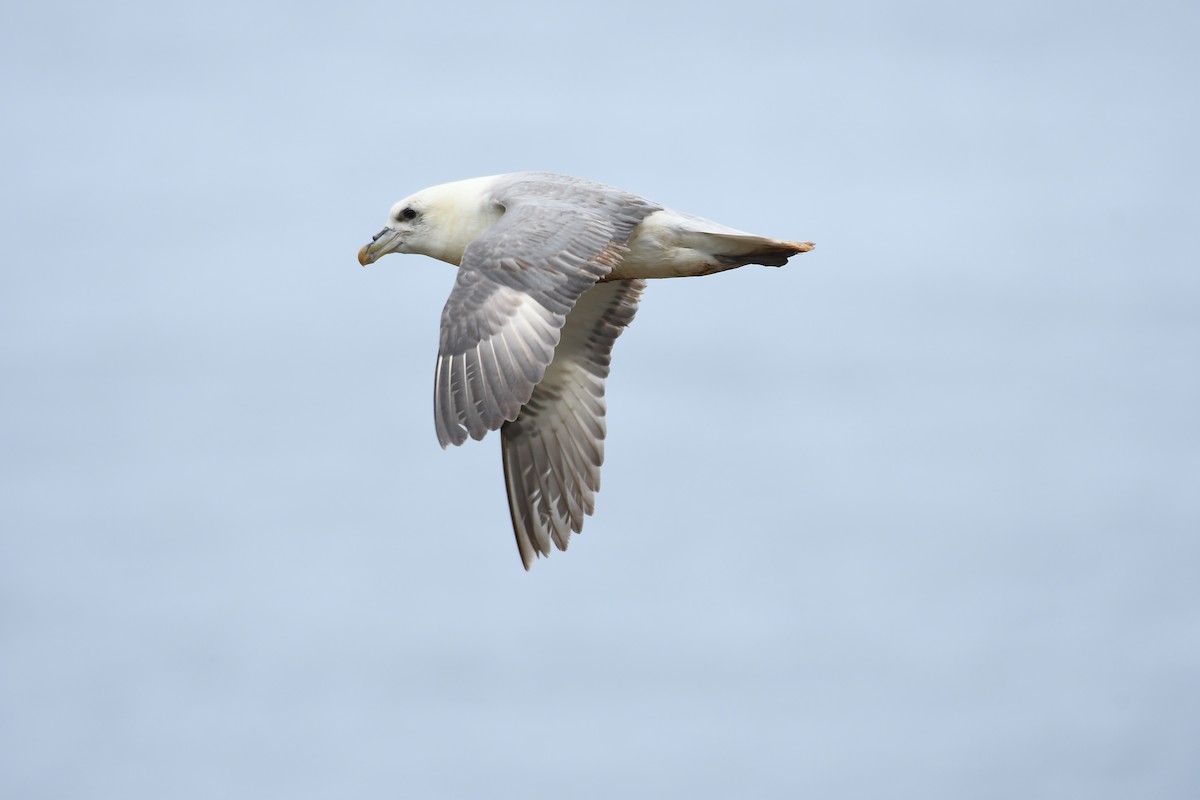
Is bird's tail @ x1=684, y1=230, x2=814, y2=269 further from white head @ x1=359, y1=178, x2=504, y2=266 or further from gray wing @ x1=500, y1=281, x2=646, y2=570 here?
gray wing @ x1=500, y1=281, x2=646, y2=570

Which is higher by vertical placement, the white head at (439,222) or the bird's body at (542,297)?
the white head at (439,222)

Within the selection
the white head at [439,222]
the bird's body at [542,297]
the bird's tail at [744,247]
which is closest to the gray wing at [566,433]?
the bird's body at [542,297]

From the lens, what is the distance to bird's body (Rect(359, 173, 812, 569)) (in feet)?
45.4

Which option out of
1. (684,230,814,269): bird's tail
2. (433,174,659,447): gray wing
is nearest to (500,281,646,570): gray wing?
(684,230,814,269): bird's tail

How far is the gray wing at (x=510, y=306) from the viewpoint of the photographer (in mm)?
13688

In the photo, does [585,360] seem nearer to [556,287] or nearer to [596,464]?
[596,464]

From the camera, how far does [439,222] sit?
52.3 feet

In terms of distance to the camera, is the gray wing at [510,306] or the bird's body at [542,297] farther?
the bird's body at [542,297]

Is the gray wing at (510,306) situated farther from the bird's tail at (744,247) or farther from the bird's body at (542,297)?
the bird's tail at (744,247)

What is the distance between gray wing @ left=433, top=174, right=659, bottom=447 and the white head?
2.90 ft

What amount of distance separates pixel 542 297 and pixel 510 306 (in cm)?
21

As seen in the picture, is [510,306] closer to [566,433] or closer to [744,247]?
[744,247]

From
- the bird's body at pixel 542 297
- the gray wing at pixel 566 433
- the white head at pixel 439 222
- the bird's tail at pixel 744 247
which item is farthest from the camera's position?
the gray wing at pixel 566 433

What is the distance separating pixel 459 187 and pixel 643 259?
1542 millimetres
